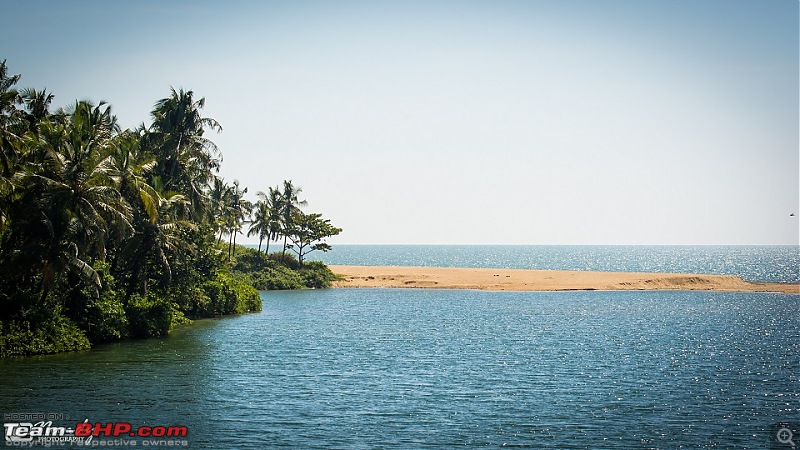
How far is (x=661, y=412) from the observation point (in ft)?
87.0

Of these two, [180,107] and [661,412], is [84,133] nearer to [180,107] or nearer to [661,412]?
[180,107]

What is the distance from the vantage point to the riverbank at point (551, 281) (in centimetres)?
9525

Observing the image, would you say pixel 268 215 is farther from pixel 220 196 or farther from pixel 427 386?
pixel 427 386

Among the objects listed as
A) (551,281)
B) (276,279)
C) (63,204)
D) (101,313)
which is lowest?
(101,313)

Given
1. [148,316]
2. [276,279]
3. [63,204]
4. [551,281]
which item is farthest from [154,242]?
[551,281]

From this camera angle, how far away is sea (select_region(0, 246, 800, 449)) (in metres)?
23.2

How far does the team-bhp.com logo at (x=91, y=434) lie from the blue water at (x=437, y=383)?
28.3 inches

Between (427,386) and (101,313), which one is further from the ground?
(101,313)

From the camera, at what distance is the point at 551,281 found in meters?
104

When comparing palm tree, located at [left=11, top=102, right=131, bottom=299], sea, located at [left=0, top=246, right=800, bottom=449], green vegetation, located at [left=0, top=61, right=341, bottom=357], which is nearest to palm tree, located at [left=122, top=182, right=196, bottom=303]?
green vegetation, located at [left=0, top=61, right=341, bottom=357]

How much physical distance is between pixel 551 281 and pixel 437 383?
247 ft

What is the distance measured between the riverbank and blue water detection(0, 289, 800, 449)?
3942cm

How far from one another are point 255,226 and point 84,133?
60.7 meters

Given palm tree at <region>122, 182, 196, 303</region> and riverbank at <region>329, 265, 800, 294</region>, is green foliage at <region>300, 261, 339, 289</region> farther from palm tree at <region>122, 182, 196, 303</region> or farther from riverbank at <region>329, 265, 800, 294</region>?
palm tree at <region>122, 182, 196, 303</region>
